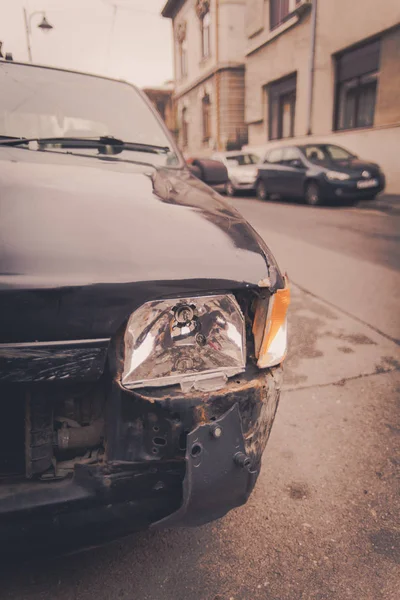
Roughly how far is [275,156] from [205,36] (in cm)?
1645

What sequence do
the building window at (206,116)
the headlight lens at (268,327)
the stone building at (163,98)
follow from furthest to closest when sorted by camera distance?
the stone building at (163,98) < the building window at (206,116) < the headlight lens at (268,327)

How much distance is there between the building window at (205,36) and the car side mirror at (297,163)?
16.5 metres

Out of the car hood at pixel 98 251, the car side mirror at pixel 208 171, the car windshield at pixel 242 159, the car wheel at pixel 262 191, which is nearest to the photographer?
the car hood at pixel 98 251

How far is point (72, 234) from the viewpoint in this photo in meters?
1.25

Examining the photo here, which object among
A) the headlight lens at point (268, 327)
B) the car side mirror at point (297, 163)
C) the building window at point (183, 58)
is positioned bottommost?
the headlight lens at point (268, 327)

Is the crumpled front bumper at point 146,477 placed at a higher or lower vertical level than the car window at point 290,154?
lower

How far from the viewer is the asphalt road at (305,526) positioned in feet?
4.88

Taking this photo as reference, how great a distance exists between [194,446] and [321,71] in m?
17.5

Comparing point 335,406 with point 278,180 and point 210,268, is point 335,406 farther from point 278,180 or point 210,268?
point 278,180

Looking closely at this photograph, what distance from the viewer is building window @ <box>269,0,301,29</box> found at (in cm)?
1759

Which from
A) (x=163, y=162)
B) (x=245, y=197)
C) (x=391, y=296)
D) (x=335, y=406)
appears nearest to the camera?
(x=163, y=162)

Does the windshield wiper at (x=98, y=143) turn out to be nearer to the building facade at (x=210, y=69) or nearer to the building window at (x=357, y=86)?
the building window at (x=357, y=86)

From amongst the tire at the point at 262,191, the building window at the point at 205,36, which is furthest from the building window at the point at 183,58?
the tire at the point at 262,191

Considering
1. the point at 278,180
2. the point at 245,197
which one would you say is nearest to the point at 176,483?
the point at 278,180
